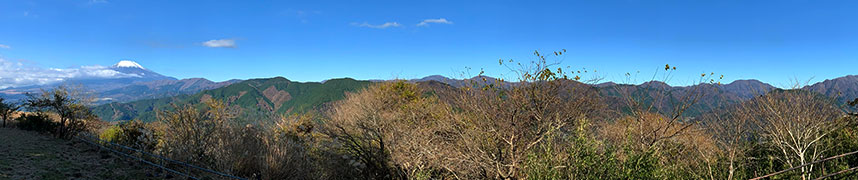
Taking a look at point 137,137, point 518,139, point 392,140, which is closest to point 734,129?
point 518,139

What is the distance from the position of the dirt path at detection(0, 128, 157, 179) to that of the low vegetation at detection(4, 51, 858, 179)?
45.3 inches

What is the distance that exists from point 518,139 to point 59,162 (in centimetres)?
1213

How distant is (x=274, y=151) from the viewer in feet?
33.6

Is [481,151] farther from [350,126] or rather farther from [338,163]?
[350,126]

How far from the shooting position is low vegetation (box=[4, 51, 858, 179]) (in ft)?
25.0

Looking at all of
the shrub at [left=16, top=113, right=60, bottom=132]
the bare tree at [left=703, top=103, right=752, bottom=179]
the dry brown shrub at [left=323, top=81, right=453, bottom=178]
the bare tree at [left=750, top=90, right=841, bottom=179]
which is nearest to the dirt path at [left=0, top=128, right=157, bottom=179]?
the shrub at [left=16, top=113, right=60, bottom=132]

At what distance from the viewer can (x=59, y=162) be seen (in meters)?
10.2

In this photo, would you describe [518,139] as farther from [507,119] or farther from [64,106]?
[64,106]

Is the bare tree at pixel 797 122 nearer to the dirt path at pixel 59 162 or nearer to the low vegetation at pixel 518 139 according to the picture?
the low vegetation at pixel 518 139

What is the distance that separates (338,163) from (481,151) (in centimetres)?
713

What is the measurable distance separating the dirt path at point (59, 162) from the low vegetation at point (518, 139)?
1151 millimetres

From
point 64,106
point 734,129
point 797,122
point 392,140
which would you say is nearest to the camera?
point 797,122

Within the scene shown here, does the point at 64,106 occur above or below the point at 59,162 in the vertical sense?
above

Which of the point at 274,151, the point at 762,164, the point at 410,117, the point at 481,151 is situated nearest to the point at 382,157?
the point at 410,117
